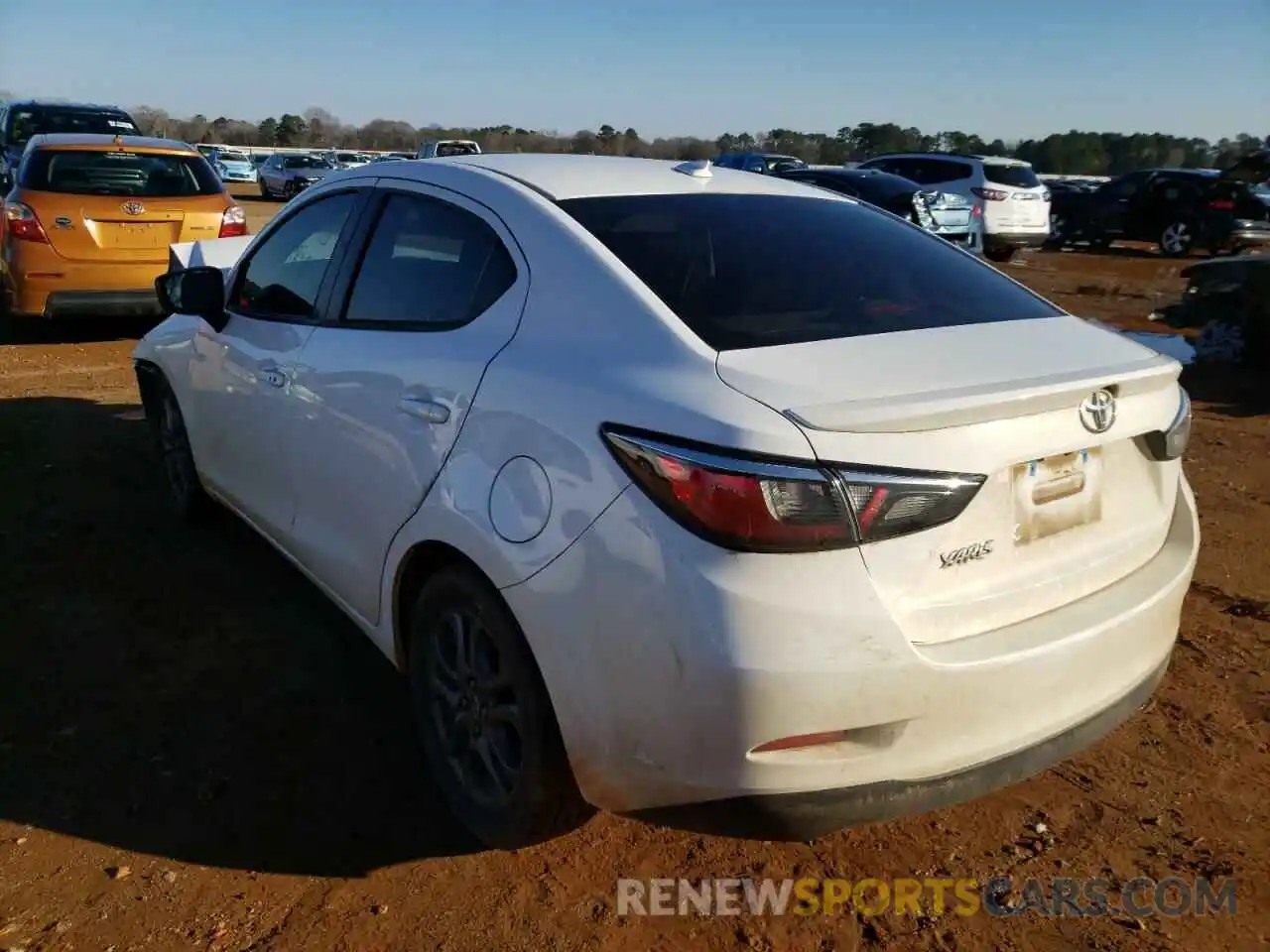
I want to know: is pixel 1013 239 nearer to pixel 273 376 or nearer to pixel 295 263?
pixel 295 263

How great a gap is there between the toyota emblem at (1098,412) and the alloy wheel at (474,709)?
138 centimetres

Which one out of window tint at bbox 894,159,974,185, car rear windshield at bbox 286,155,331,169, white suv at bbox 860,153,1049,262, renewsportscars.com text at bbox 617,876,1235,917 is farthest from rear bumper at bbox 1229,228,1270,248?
car rear windshield at bbox 286,155,331,169

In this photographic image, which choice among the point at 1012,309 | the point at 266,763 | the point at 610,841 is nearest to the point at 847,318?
the point at 1012,309

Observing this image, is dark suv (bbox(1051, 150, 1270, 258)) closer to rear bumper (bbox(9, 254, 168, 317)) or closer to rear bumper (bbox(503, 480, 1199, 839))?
rear bumper (bbox(9, 254, 168, 317))

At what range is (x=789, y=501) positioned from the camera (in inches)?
77.5

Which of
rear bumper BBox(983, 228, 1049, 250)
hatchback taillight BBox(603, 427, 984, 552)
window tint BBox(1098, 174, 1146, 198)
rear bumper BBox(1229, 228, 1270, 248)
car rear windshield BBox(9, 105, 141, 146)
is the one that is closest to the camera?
hatchback taillight BBox(603, 427, 984, 552)

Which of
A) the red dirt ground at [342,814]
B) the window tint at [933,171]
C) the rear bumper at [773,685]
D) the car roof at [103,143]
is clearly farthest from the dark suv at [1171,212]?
the rear bumper at [773,685]

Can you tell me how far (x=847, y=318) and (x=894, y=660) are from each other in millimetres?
882

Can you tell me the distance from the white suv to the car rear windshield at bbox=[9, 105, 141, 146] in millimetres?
11874

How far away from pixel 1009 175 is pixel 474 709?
55.4 ft

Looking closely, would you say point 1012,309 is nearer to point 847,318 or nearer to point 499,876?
point 847,318

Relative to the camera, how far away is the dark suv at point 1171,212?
63.2ft

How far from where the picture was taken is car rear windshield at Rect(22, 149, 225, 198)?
8062 mm

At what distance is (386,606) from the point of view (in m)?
2.91
